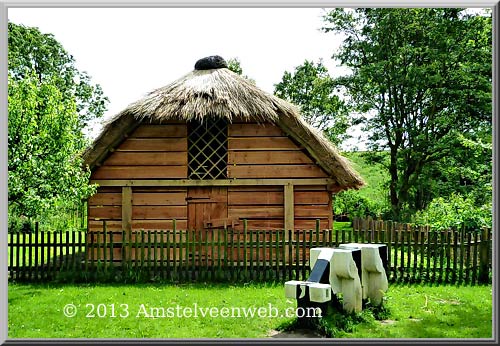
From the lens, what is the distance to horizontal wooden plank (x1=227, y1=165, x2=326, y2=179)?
38.4 ft

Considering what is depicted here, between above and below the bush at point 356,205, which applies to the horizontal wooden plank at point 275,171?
above

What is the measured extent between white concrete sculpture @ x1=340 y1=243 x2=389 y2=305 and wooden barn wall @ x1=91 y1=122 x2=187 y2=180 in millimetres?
5137

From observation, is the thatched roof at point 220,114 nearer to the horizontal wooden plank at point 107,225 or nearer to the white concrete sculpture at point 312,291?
the horizontal wooden plank at point 107,225

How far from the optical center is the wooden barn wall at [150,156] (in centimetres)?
1171

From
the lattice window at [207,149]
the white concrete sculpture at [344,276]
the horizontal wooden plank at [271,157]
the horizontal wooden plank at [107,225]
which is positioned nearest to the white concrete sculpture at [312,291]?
the white concrete sculpture at [344,276]

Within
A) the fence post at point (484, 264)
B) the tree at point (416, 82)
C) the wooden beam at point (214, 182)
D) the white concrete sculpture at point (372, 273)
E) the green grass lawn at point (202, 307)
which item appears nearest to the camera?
the green grass lawn at point (202, 307)

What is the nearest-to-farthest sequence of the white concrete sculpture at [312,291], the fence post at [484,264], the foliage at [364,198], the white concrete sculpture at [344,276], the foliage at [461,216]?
the white concrete sculpture at [312,291]
the white concrete sculpture at [344,276]
the fence post at [484,264]
the foliage at [461,216]
the foliage at [364,198]

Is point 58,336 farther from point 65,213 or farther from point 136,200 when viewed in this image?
point 65,213

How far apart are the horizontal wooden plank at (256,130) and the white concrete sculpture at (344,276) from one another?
4790 millimetres

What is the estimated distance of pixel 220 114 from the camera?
440 inches

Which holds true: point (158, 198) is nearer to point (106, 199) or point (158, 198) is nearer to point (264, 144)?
point (106, 199)

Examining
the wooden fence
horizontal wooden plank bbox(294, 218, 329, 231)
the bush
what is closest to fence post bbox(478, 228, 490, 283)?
the wooden fence

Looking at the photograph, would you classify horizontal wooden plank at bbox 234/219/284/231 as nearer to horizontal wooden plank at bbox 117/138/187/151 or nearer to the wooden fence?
the wooden fence

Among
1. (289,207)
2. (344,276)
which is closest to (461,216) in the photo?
(289,207)
